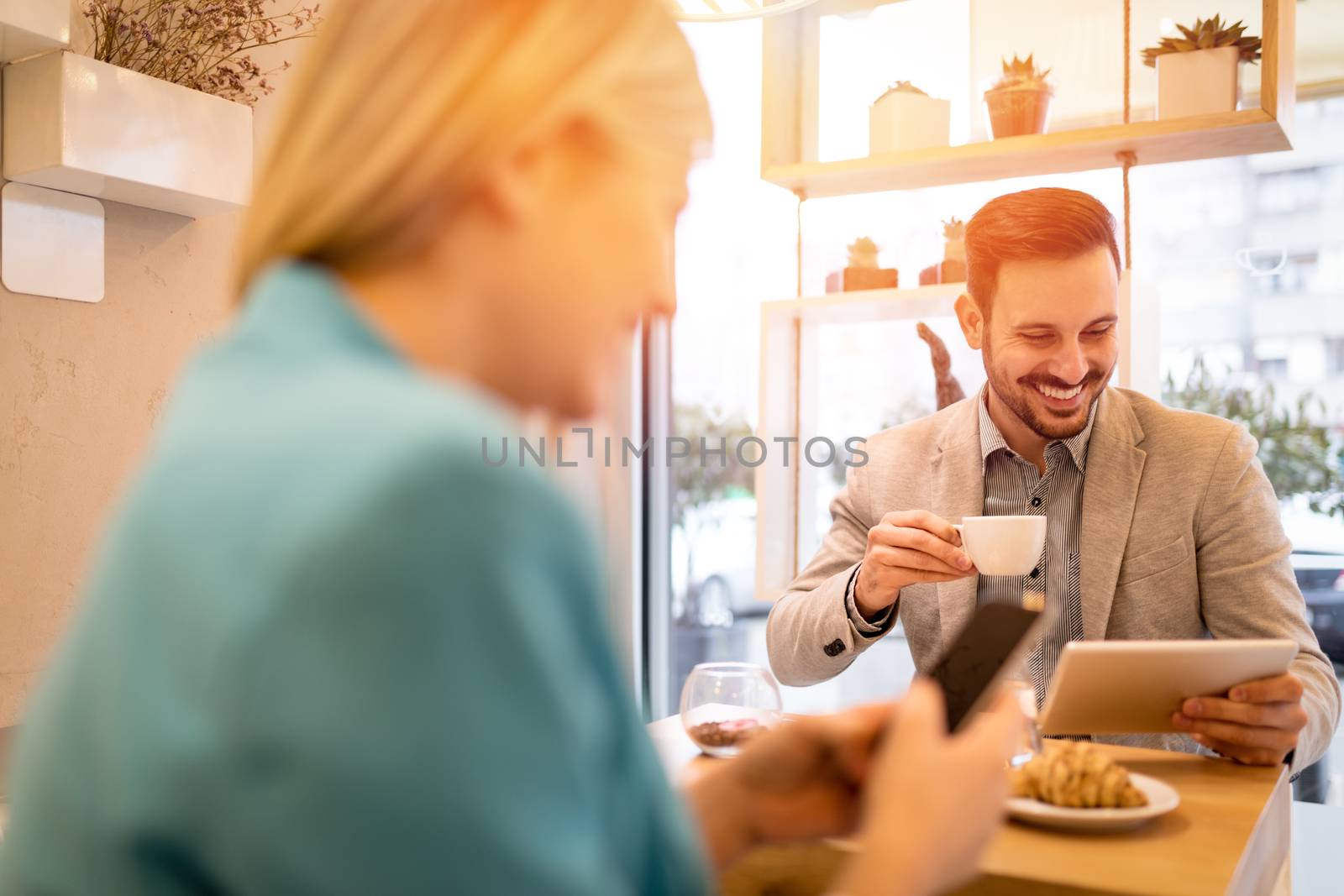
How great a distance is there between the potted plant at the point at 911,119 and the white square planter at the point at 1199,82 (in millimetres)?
507

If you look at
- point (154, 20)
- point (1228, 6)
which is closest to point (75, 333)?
point (154, 20)

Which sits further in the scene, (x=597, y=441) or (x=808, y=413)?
(x=597, y=441)

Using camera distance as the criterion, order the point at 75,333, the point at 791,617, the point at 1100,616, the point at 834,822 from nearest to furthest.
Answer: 1. the point at 834,822
2. the point at 1100,616
3. the point at 791,617
4. the point at 75,333

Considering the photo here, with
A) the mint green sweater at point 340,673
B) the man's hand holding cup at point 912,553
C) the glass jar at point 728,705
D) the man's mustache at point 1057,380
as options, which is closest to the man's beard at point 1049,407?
the man's mustache at point 1057,380

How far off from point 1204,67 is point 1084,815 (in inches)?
74.5

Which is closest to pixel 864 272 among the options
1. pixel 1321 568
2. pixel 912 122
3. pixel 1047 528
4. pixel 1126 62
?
pixel 912 122

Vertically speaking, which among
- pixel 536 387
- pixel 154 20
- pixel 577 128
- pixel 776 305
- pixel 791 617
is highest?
pixel 154 20

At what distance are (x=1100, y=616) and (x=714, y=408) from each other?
2063mm

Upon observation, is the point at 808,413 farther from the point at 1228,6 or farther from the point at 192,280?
the point at 192,280

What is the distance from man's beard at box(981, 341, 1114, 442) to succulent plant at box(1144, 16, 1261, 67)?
818 millimetres

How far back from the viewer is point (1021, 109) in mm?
2629

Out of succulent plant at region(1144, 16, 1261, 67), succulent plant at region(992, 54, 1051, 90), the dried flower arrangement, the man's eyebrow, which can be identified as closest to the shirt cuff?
the man's eyebrow

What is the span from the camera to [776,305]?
2984mm

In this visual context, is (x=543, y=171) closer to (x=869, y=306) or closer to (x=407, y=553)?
(x=407, y=553)
